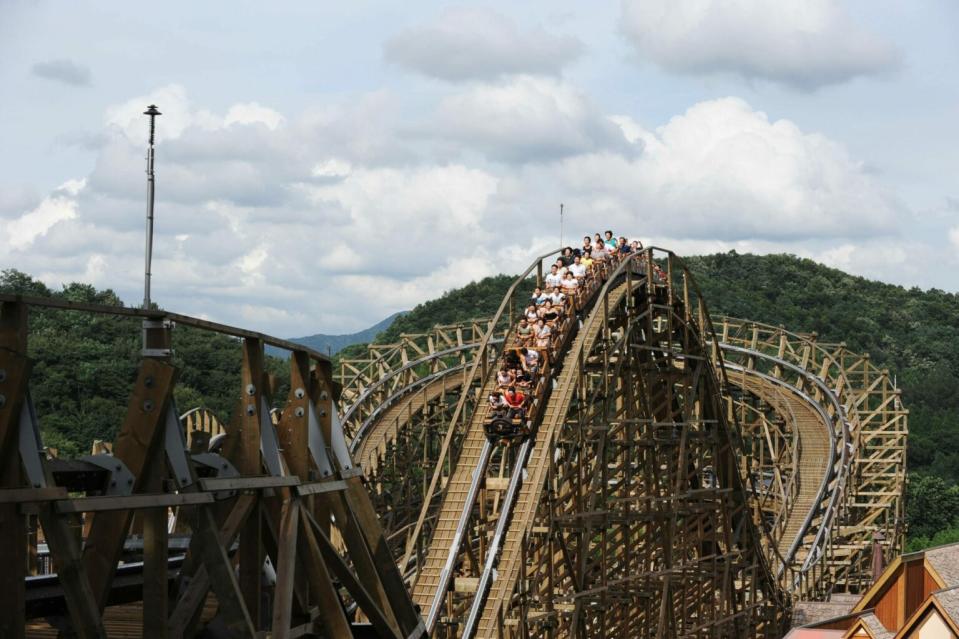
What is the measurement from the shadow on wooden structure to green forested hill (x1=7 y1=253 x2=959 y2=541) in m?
22.6

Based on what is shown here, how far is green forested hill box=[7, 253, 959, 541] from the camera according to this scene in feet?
131

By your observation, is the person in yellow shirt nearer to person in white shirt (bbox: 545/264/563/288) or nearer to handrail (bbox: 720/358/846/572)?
person in white shirt (bbox: 545/264/563/288)

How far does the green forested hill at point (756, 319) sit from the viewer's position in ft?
131

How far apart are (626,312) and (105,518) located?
59.3ft

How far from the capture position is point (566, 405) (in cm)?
2139

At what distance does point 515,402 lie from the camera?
69.2 feet

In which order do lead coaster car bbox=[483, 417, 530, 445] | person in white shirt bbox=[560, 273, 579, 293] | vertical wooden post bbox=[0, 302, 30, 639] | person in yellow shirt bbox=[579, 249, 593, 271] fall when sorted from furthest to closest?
person in yellow shirt bbox=[579, 249, 593, 271] < person in white shirt bbox=[560, 273, 579, 293] < lead coaster car bbox=[483, 417, 530, 445] < vertical wooden post bbox=[0, 302, 30, 639]

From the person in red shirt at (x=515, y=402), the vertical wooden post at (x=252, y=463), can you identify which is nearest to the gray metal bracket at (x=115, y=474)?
the vertical wooden post at (x=252, y=463)

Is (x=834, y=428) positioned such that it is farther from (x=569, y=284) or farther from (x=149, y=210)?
(x=149, y=210)

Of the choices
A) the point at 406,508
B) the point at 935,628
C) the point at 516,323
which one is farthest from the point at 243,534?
the point at 406,508

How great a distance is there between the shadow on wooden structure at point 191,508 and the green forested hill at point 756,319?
2257 cm

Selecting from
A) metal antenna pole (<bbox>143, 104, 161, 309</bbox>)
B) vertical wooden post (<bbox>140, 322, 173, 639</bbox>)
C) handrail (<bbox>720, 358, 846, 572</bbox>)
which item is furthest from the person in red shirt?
handrail (<bbox>720, 358, 846, 572</bbox>)

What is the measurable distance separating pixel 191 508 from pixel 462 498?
12.8m

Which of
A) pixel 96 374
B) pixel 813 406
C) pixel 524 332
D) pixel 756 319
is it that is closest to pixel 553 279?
pixel 524 332
